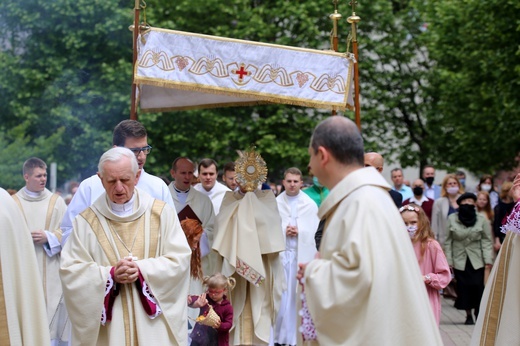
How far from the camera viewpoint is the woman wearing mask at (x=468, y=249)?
1455cm

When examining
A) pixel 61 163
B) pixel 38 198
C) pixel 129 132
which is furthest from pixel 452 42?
pixel 129 132

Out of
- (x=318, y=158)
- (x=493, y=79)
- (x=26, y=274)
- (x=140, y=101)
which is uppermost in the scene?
(x=493, y=79)

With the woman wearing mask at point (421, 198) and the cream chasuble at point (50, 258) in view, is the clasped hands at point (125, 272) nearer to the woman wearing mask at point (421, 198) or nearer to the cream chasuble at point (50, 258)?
the cream chasuble at point (50, 258)

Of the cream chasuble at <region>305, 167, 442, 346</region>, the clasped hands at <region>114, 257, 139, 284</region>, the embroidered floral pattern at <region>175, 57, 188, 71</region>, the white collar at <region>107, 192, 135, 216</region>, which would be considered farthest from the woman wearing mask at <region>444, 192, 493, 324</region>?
the cream chasuble at <region>305, 167, 442, 346</region>

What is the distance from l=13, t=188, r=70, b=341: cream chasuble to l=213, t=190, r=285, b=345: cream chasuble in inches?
64.0

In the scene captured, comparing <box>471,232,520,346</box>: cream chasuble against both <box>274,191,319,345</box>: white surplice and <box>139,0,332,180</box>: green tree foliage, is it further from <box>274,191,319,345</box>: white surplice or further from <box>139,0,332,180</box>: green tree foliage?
<box>139,0,332,180</box>: green tree foliage

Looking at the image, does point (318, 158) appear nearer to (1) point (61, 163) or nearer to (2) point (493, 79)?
(2) point (493, 79)

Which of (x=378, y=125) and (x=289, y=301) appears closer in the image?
(x=289, y=301)

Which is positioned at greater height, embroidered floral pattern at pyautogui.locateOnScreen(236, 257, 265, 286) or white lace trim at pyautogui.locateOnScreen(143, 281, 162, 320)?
white lace trim at pyautogui.locateOnScreen(143, 281, 162, 320)

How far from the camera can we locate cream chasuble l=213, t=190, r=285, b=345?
1131 centimetres

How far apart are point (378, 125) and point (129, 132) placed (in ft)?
80.5

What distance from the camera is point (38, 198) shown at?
11.2m

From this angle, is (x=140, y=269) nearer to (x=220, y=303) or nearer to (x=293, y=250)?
(x=220, y=303)

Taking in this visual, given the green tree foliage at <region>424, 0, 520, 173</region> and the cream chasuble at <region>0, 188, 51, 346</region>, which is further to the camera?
the green tree foliage at <region>424, 0, 520, 173</region>
